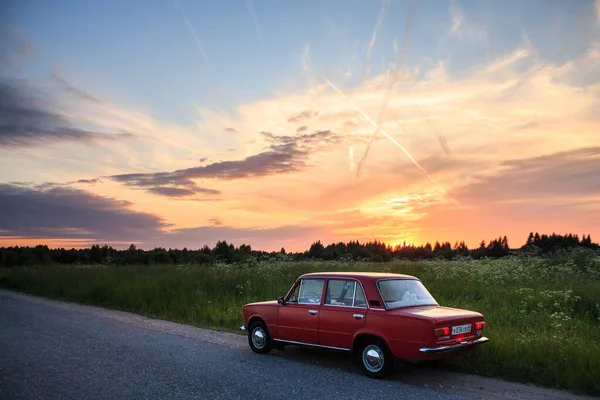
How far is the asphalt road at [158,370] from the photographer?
7797 millimetres

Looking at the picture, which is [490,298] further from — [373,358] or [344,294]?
[373,358]

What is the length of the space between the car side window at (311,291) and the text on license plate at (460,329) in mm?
2668

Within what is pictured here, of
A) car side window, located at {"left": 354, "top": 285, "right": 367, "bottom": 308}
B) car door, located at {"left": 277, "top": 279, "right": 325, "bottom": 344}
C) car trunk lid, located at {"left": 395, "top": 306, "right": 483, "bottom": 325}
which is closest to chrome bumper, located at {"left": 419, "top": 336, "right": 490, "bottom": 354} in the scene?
car trunk lid, located at {"left": 395, "top": 306, "right": 483, "bottom": 325}

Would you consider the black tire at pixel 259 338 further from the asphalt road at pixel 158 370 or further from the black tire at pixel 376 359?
the black tire at pixel 376 359

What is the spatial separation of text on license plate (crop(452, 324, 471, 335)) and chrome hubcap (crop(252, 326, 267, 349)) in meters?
4.20

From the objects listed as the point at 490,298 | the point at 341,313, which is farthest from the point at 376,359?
the point at 490,298

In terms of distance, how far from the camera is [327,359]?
34.6ft

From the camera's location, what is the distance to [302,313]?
10.3 metres

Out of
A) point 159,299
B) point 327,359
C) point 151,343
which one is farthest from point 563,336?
point 159,299

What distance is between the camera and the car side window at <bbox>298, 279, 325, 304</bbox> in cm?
1023

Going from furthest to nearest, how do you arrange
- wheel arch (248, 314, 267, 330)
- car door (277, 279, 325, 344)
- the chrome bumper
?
wheel arch (248, 314, 267, 330) < car door (277, 279, 325, 344) < the chrome bumper

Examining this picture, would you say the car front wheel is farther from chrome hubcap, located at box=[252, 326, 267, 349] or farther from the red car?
chrome hubcap, located at box=[252, 326, 267, 349]

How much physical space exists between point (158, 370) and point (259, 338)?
2.55m

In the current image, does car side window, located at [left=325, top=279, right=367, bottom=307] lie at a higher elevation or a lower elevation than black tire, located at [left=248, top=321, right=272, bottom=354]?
higher
